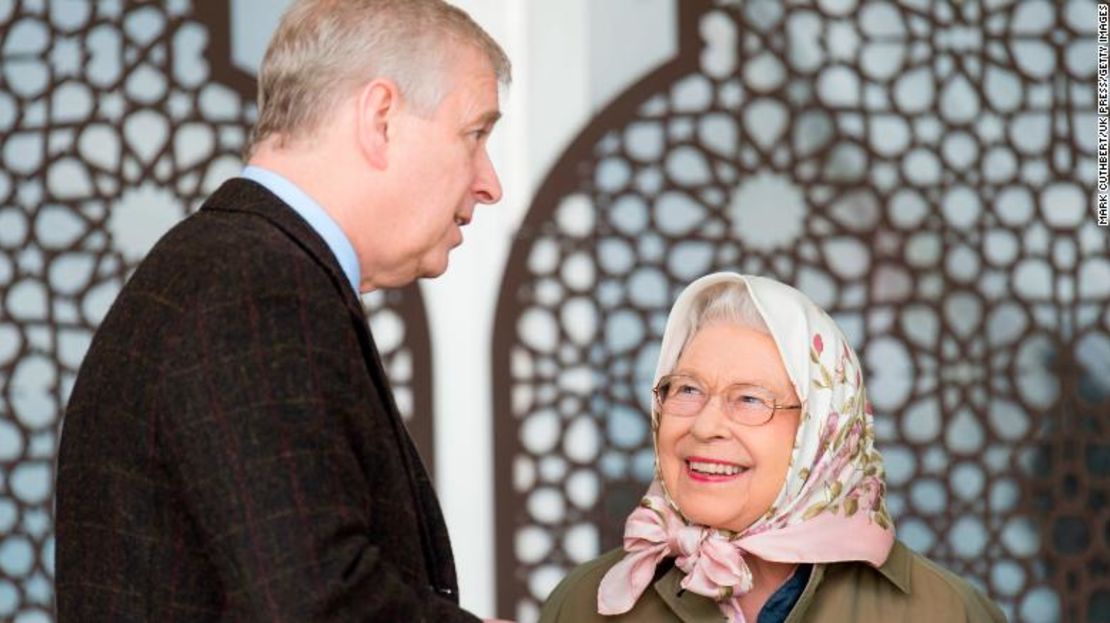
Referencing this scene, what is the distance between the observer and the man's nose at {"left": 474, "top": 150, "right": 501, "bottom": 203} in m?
2.06

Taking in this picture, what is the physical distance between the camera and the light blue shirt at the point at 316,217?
1.94m

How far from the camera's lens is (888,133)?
445 centimetres

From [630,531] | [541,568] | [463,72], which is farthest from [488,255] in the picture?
[463,72]

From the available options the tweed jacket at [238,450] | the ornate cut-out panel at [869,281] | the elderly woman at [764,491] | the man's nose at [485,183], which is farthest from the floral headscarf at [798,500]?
the ornate cut-out panel at [869,281]

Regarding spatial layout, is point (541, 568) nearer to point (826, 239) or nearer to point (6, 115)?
point (826, 239)

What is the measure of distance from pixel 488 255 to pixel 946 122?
107 centimetres

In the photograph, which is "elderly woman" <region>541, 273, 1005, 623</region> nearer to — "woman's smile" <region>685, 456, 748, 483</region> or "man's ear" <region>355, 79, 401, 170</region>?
"woman's smile" <region>685, 456, 748, 483</region>

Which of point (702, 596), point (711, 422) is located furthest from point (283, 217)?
point (702, 596)

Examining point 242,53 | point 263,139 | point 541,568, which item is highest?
point 242,53

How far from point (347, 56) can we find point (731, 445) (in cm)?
95

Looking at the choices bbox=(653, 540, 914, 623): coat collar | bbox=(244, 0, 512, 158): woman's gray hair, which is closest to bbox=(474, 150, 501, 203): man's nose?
bbox=(244, 0, 512, 158): woman's gray hair

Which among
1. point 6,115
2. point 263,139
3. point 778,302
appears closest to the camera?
point 263,139

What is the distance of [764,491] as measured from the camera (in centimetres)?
267

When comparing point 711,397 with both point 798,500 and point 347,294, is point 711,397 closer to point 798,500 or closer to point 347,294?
point 798,500
